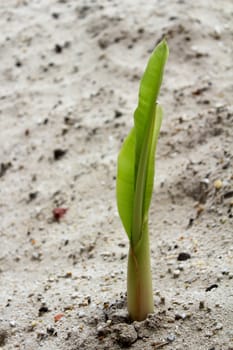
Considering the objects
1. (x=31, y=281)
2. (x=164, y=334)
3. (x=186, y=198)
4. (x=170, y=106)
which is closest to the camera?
(x=164, y=334)

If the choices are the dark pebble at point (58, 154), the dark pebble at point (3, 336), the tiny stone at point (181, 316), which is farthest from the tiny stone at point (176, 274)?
the dark pebble at point (58, 154)

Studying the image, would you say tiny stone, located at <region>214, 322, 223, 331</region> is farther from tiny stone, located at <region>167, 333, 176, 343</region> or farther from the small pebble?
the small pebble

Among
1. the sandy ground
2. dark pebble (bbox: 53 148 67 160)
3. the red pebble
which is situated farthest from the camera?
dark pebble (bbox: 53 148 67 160)

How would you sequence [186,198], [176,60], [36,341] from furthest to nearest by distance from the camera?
[176,60] < [186,198] < [36,341]

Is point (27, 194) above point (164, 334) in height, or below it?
below

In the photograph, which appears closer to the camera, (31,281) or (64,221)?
(31,281)

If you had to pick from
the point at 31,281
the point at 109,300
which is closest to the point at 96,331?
the point at 109,300

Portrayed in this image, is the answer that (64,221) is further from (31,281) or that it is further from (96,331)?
(96,331)

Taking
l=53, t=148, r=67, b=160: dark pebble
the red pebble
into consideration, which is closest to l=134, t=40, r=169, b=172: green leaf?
the red pebble
